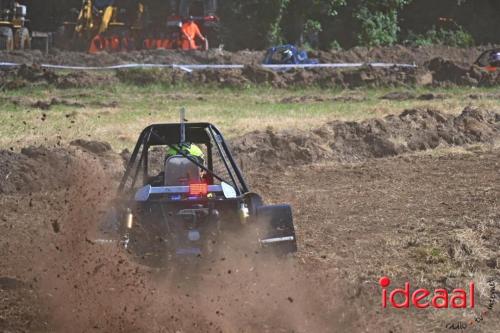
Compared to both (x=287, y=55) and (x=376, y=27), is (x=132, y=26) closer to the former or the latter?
(x=287, y=55)

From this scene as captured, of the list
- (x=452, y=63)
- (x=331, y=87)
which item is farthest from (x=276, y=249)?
(x=452, y=63)

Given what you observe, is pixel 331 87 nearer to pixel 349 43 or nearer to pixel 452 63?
pixel 452 63

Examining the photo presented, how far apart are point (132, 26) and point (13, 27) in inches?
192

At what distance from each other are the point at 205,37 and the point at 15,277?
112 ft

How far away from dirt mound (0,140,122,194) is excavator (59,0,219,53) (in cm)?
2475

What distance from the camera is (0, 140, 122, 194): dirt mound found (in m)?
13.0

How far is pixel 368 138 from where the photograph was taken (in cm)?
1712

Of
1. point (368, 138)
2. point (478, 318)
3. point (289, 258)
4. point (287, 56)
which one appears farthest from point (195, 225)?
point (287, 56)

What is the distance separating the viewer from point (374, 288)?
786 cm

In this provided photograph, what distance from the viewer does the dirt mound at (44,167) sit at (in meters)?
13.0

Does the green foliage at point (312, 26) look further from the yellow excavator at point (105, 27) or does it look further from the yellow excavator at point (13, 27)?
the yellow excavator at point (13, 27)

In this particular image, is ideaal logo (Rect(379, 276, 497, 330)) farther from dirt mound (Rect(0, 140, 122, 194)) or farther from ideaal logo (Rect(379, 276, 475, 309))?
dirt mound (Rect(0, 140, 122, 194))

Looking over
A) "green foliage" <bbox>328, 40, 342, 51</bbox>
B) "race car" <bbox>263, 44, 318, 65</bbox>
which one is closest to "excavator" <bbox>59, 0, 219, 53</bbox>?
"green foliage" <bbox>328, 40, 342, 51</bbox>

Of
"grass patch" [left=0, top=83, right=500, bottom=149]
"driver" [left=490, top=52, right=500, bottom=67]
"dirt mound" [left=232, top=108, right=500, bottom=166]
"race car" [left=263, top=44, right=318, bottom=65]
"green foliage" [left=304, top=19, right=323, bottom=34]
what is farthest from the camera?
"green foliage" [left=304, top=19, right=323, bottom=34]
